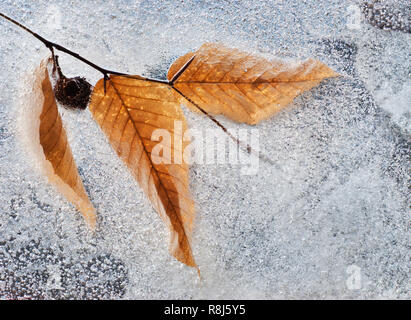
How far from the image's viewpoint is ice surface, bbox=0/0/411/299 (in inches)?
14.9

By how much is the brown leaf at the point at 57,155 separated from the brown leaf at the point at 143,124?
0.11ft

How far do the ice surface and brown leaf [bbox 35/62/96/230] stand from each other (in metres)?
0.01

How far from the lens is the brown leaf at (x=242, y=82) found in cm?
31

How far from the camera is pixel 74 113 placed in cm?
37

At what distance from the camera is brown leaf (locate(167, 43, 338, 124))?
311 mm

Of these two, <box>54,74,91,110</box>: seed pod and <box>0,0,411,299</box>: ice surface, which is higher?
<box>54,74,91,110</box>: seed pod

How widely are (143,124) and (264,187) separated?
15 cm

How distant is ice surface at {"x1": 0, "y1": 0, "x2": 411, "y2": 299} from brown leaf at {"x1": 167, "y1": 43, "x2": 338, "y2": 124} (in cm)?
2

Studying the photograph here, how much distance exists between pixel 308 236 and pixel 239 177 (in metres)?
0.09

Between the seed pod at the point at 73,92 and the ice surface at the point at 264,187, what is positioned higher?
the seed pod at the point at 73,92

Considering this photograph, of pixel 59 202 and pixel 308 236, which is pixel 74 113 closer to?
pixel 59 202

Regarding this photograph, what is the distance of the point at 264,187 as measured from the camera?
379mm

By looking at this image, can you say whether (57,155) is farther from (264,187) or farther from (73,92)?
(264,187)
